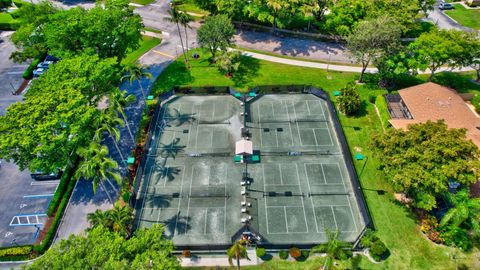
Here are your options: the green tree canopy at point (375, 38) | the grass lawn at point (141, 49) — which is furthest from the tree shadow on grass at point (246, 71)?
the grass lawn at point (141, 49)

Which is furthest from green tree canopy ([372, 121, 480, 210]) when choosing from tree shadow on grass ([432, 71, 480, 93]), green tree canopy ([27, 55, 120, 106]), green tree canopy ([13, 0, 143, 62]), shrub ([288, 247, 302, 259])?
green tree canopy ([13, 0, 143, 62])

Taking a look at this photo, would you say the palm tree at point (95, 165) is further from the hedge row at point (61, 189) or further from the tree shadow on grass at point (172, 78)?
the tree shadow on grass at point (172, 78)

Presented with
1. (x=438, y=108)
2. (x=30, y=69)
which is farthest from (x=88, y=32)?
(x=438, y=108)

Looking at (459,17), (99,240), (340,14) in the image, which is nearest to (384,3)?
(340,14)

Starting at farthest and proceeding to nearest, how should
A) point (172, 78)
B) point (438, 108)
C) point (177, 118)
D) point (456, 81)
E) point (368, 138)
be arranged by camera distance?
point (172, 78), point (456, 81), point (177, 118), point (368, 138), point (438, 108)

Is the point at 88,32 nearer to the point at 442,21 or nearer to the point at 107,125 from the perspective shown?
the point at 107,125

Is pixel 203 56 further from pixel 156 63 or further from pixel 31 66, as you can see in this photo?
pixel 31 66

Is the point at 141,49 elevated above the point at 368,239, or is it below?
above
